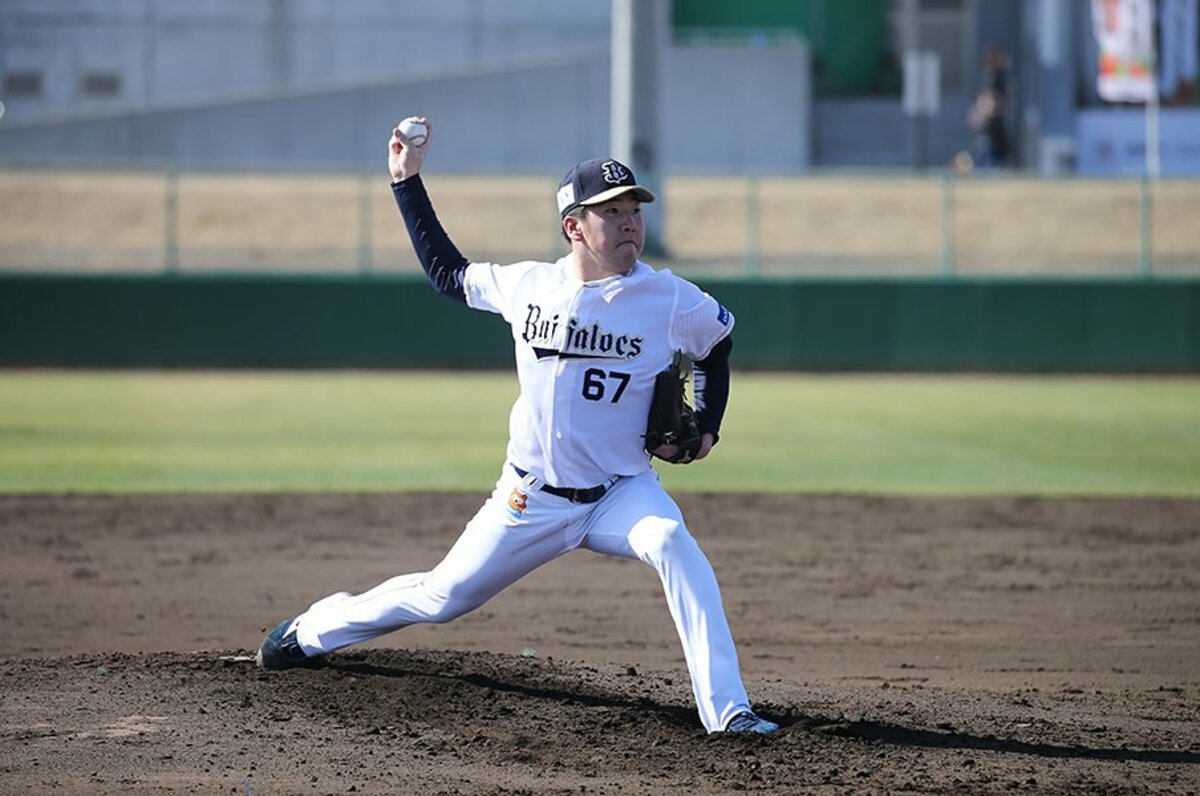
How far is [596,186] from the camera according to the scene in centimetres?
602

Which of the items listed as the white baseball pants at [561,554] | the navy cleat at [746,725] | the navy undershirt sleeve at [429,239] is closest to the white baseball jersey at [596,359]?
the white baseball pants at [561,554]

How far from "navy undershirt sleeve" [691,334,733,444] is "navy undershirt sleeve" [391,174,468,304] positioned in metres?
0.95

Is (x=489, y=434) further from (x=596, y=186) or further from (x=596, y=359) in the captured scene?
(x=596, y=186)

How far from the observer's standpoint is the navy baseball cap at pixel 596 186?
19.6ft

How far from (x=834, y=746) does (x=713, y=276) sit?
20.1 m

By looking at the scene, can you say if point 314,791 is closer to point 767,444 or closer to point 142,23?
point 767,444

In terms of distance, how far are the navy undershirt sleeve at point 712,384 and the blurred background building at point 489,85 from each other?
2979cm

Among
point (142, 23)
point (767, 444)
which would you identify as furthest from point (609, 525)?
point (142, 23)

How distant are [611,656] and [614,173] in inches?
115

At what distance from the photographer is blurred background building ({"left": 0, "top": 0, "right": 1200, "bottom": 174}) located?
119ft

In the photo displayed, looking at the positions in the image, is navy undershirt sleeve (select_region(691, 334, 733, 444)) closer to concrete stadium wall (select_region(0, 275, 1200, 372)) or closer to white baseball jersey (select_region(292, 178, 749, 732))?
white baseball jersey (select_region(292, 178, 749, 732))

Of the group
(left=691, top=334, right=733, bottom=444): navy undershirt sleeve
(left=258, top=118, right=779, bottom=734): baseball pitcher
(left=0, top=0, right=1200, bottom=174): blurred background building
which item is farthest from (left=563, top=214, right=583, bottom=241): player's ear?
(left=0, top=0, right=1200, bottom=174): blurred background building

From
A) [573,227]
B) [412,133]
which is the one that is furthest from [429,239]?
[573,227]

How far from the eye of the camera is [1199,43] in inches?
1395
